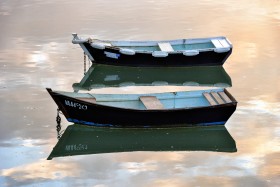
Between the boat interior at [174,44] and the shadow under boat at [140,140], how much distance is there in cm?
657

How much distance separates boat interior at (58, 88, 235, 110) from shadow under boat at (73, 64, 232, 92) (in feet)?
12.4

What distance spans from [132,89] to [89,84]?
1551 mm

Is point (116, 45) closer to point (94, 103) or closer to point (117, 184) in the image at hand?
point (94, 103)

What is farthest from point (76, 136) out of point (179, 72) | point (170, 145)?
point (179, 72)

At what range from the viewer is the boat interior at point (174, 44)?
24886mm

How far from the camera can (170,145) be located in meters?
18.0

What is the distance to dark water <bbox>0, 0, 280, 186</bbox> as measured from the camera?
53.5 ft

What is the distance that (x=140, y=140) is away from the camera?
1814cm

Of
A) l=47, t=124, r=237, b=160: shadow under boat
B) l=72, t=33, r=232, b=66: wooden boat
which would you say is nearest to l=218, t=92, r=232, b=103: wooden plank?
l=47, t=124, r=237, b=160: shadow under boat

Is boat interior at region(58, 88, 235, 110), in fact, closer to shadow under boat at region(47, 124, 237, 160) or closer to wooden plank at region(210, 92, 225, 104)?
wooden plank at region(210, 92, 225, 104)

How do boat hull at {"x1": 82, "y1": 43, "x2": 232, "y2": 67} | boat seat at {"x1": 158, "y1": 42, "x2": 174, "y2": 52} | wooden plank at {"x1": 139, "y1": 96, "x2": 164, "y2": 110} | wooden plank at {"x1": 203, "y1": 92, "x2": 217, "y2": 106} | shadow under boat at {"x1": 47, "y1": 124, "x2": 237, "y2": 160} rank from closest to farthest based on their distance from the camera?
shadow under boat at {"x1": 47, "y1": 124, "x2": 237, "y2": 160} → wooden plank at {"x1": 139, "y1": 96, "x2": 164, "y2": 110} → wooden plank at {"x1": 203, "y1": 92, "x2": 217, "y2": 106} → boat hull at {"x1": 82, "y1": 43, "x2": 232, "y2": 67} → boat seat at {"x1": 158, "y1": 42, "x2": 174, "y2": 52}

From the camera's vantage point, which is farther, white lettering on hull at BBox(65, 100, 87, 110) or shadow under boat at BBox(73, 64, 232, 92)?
shadow under boat at BBox(73, 64, 232, 92)

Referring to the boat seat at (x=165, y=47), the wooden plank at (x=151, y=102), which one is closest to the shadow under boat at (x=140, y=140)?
the wooden plank at (x=151, y=102)

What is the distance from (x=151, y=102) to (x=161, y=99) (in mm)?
526
